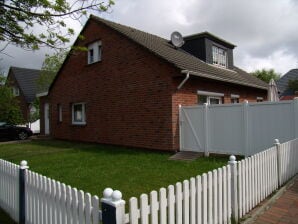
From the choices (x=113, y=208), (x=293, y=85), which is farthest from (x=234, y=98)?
(x=293, y=85)

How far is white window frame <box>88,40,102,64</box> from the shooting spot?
16431 mm

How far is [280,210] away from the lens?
17.3 feet

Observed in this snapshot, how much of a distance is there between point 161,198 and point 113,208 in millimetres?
627

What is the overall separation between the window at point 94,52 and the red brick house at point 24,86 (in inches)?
663

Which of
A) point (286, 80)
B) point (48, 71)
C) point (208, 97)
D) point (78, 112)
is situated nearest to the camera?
point (208, 97)

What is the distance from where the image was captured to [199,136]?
11.5 meters

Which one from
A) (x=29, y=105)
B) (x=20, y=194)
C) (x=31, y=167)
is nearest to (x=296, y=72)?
(x=29, y=105)

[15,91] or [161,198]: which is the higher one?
[15,91]

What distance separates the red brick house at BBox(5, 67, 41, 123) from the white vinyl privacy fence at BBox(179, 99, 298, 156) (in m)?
23.7

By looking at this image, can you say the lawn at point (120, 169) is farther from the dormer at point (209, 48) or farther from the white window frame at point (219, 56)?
the white window frame at point (219, 56)

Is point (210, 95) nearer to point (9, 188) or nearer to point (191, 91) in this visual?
point (191, 91)

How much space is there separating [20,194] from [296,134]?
7810 mm

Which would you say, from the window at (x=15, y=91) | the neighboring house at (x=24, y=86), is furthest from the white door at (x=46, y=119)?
the window at (x=15, y=91)

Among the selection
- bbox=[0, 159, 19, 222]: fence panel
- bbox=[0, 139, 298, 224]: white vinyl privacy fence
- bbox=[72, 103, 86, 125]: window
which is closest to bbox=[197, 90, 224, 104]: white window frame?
bbox=[0, 139, 298, 224]: white vinyl privacy fence
